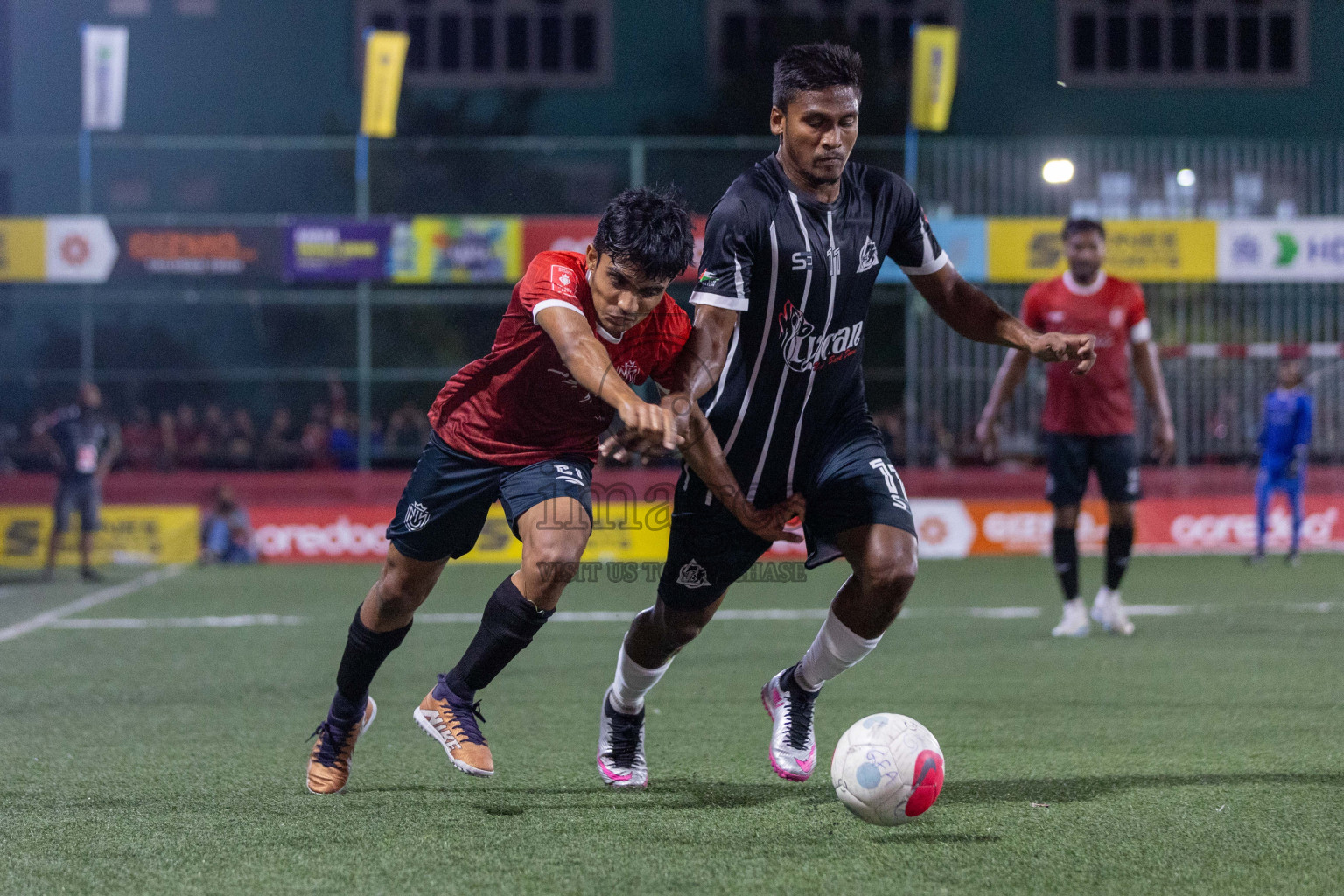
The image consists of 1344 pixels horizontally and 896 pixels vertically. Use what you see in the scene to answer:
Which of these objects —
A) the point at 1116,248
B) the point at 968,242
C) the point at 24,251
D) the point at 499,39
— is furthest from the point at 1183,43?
the point at 24,251

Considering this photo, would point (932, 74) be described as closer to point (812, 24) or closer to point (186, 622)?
point (812, 24)

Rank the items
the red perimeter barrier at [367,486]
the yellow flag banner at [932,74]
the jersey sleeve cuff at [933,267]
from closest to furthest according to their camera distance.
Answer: the jersey sleeve cuff at [933,267] < the red perimeter barrier at [367,486] < the yellow flag banner at [932,74]

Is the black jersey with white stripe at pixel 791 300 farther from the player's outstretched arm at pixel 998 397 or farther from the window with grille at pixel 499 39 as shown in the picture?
the window with grille at pixel 499 39

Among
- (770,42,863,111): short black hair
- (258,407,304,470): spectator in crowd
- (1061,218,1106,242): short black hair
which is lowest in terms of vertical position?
(258,407,304,470): spectator in crowd

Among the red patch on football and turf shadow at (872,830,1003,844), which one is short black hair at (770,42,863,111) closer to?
the red patch on football

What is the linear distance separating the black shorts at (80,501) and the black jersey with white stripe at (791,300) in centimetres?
1088

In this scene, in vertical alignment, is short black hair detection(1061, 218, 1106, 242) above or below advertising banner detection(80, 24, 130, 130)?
below

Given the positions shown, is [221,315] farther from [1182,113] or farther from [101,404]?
[1182,113]

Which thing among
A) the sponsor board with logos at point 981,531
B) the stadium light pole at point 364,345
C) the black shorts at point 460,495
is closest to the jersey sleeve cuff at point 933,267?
the black shorts at point 460,495

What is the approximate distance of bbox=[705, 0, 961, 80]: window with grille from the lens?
29.0 meters

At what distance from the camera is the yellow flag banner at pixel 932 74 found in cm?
1848

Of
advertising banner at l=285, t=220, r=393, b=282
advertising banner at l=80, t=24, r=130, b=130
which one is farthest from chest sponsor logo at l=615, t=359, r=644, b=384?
advertising banner at l=80, t=24, r=130, b=130

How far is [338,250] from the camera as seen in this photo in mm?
15945

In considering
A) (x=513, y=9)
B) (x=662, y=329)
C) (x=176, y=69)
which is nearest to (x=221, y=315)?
(x=176, y=69)
